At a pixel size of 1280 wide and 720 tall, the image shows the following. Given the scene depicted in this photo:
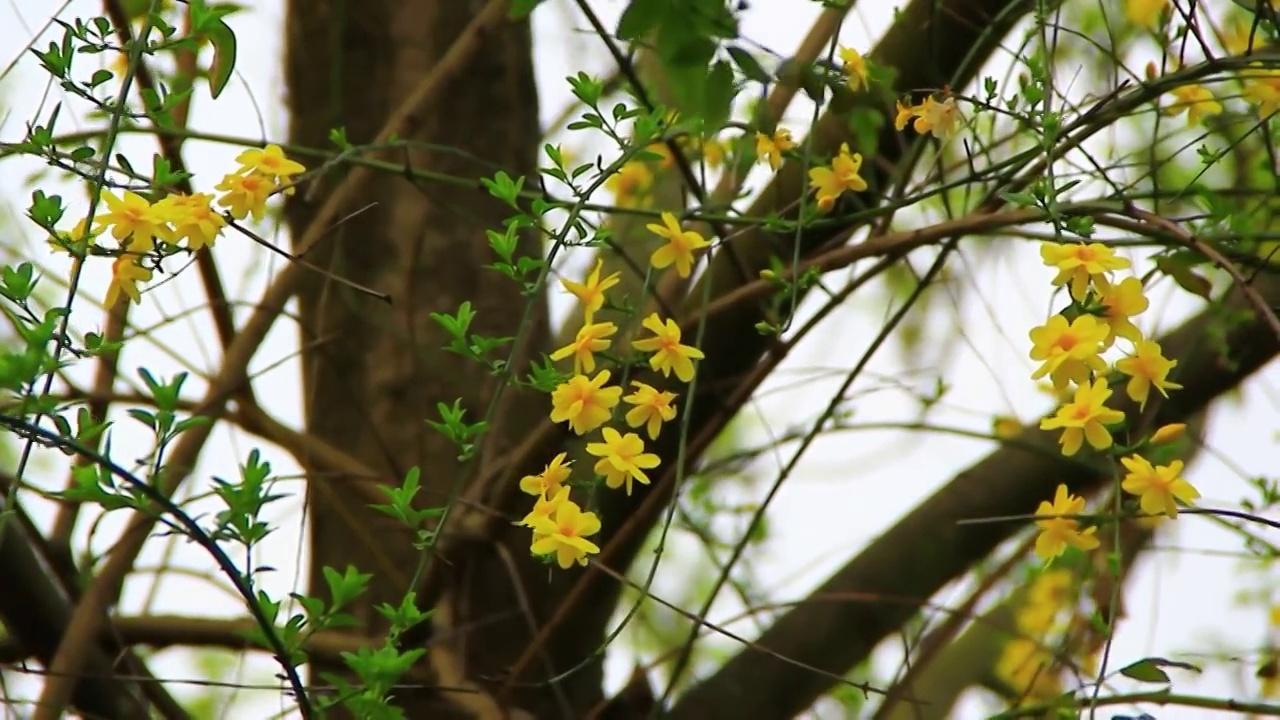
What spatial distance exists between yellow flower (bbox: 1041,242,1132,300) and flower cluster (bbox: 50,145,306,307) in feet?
1.46

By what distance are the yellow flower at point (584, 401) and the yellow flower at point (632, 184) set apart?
2.52ft

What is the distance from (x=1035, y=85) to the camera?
2.96 feet

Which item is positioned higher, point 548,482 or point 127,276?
point 127,276

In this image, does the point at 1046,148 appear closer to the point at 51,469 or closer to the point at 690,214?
the point at 690,214

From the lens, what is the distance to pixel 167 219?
30.6 inches

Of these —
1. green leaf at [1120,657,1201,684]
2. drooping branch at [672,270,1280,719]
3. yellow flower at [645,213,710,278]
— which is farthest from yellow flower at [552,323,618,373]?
drooping branch at [672,270,1280,719]

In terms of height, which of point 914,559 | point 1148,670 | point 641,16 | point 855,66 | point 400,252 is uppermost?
point 400,252

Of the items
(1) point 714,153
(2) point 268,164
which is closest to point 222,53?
(2) point 268,164

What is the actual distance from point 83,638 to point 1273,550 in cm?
99

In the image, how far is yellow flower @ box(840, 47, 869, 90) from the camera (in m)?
0.97

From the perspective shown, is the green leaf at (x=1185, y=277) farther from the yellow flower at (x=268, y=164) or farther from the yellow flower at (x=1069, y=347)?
the yellow flower at (x=268, y=164)

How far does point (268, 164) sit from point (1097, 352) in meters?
0.49

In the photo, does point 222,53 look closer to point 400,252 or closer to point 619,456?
point 619,456

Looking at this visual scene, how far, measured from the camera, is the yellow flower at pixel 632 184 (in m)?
1.52
